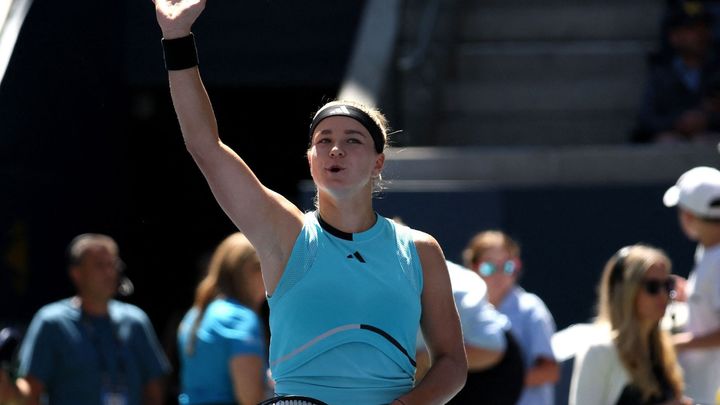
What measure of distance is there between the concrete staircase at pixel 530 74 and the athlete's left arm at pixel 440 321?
7481mm

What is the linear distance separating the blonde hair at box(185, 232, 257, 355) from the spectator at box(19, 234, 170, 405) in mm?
641

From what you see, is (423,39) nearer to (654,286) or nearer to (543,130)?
(543,130)

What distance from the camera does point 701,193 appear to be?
255 inches

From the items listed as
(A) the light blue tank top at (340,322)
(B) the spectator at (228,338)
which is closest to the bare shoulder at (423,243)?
(A) the light blue tank top at (340,322)

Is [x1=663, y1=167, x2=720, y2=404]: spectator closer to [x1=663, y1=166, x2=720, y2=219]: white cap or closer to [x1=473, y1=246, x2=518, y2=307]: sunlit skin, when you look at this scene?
[x1=663, y1=166, x2=720, y2=219]: white cap

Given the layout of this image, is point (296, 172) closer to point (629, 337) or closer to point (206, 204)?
point (206, 204)

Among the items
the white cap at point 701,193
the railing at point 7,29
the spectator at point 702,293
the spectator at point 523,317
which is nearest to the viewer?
the spectator at point 702,293

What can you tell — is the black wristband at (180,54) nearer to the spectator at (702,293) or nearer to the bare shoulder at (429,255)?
the bare shoulder at (429,255)

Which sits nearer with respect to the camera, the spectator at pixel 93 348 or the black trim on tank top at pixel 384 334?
the black trim on tank top at pixel 384 334

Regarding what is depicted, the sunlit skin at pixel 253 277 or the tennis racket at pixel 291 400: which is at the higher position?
the sunlit skin at pixel 253 277

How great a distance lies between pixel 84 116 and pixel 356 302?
863 centimetres

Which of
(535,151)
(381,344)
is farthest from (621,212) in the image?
(381,344)

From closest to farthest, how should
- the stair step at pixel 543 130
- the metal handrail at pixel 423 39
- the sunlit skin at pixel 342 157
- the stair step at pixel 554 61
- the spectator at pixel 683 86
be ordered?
the sunlit skin at pixel 342 157 → the spectator at pixel 683 86 → the metal handrail at pixel 423 39 → the stair step at pixel 543 130 → the stair step at pixel 554 61

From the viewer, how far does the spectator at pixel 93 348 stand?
24.5ft
